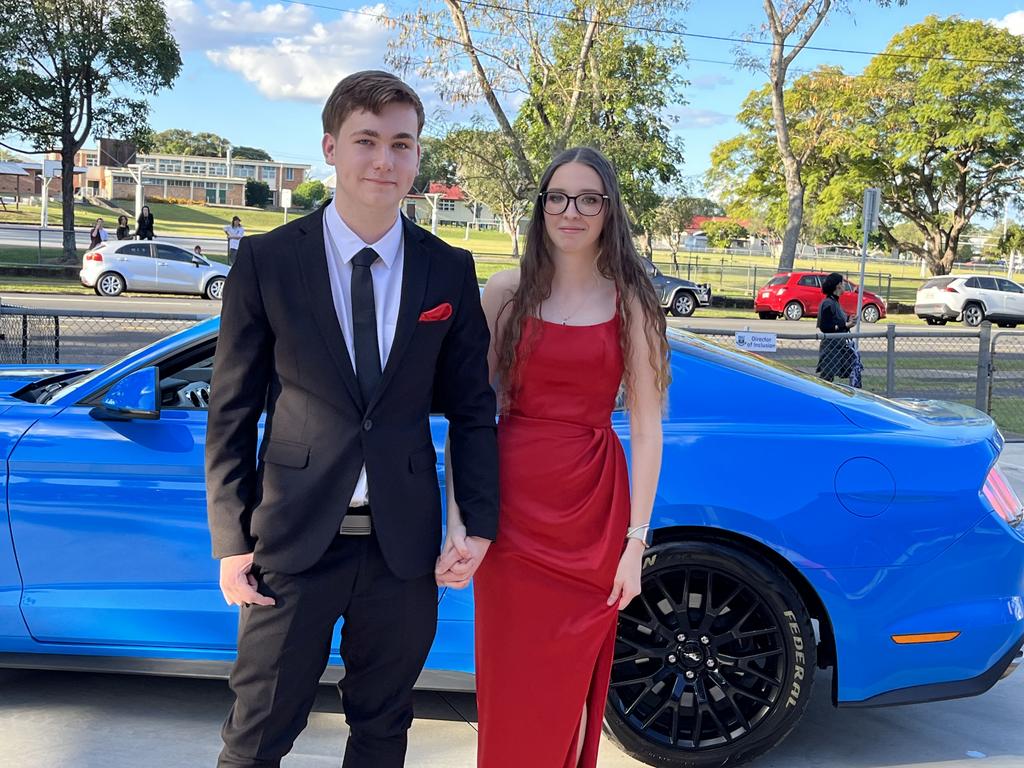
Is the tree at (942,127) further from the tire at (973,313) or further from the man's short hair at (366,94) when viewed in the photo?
the man's short hair at (366,94)

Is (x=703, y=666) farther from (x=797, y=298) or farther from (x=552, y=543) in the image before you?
(x=797, y=298)

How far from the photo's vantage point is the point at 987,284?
30234mm

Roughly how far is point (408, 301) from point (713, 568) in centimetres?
161

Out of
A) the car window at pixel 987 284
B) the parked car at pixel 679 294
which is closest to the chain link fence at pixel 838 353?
the parked car at pixel 679 294

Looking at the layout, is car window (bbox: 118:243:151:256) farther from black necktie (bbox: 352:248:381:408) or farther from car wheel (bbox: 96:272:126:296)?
black necktie (bbox: 352:248:381:408)

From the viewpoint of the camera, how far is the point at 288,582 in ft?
Result: 7.43

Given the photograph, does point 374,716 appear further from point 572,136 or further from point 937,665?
point 572,136

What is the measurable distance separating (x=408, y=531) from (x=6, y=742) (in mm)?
2059

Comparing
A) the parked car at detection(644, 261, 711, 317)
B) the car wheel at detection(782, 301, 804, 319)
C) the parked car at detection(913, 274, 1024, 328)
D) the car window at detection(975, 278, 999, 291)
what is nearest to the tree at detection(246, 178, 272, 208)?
the parked car at detection(644, 261, 711, 317)

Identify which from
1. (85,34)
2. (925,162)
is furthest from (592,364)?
(925,162)

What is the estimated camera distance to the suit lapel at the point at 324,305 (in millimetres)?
2227

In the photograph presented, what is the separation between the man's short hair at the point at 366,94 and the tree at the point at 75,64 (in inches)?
1140

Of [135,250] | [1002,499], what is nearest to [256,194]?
[135,250]

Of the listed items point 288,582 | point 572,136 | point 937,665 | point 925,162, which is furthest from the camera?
point 925,162
